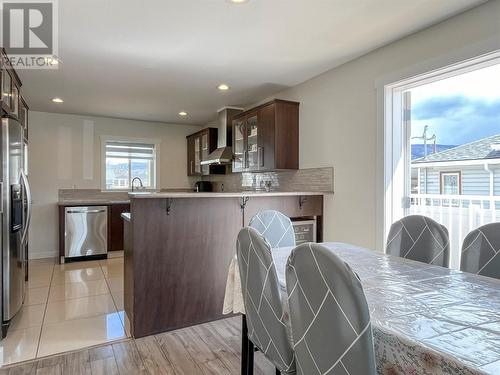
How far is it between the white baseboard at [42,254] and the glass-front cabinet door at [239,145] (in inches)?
133

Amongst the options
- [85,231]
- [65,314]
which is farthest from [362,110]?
[85,231]

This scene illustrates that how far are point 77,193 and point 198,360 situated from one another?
14.1 ft

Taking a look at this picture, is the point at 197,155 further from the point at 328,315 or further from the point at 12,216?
the point at 328,315

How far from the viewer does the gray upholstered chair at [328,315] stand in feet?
2.61

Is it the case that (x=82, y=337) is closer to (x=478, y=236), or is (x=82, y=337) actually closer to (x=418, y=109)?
(x=478, y=236)

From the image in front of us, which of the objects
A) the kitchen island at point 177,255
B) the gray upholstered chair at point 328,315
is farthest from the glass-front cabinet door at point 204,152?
→ the gray upholstered chair at point 328,315

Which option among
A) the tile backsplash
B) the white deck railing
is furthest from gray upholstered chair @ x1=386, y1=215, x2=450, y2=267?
the tile backsplash

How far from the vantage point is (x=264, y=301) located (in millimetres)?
1282

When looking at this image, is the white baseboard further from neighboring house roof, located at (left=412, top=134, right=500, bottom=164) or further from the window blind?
neighboring house roof, located at (left=412, top=134, right=500, bottom=164)

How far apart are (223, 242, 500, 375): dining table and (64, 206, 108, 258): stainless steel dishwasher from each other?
4.23m

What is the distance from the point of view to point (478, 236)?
1.68 m

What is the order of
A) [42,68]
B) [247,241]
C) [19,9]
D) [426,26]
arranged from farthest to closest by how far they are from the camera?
[42,68] < [426,26] < [19,9] < [247,241]

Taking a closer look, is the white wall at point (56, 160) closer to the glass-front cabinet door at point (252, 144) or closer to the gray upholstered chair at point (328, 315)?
the glass-front cabinet door at point (252, 144)

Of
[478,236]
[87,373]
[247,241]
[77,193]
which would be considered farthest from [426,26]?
[77,193]
